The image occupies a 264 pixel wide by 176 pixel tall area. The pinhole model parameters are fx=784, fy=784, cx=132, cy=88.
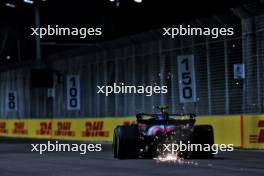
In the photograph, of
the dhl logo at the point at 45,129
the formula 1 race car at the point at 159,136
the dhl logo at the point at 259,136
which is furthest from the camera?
the dhl logo at the point at 45,129

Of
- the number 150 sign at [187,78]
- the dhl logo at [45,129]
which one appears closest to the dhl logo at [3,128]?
the dhl logo at [45,129]

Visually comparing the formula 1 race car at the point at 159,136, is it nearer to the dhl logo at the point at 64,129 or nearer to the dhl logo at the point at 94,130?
the dhl logo at the point at 94,130

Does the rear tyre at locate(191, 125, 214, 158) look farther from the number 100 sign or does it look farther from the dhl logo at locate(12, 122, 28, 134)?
the dhl logo at locate(12, 122, 28, 134)

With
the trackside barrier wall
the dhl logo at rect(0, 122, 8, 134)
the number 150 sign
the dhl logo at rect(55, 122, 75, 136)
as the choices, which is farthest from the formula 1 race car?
the dhl logo at rect(0, 122, 8, 134)

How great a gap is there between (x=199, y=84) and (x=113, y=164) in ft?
42.9

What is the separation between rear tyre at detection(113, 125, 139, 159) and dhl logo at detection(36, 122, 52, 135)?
72.7 ft

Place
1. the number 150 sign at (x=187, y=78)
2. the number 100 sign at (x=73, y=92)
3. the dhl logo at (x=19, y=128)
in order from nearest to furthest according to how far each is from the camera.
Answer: the number 150 sign at (x=187, y=78), the number 100 sign at (x=73, y=92), the dhl logo at (x=19, y=128)

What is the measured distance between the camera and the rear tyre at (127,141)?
61.5 feet

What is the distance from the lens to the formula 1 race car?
18.5m

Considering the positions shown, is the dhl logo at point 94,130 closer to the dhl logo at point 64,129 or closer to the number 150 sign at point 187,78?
the dhl logo at point 64,129

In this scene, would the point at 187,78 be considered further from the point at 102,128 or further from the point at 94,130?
the point at 94,130

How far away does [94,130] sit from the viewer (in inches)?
1410

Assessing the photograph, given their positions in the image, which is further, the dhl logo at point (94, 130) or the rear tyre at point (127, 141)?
the dhl logo at point (94, 130)

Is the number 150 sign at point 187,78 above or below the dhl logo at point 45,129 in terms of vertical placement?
above
